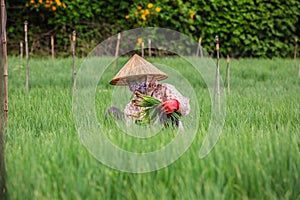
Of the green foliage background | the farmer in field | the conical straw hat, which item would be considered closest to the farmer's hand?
the farmer in field

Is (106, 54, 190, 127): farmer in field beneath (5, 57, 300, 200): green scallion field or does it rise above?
above

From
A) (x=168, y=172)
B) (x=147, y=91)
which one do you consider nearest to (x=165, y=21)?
(x=147, y=91)

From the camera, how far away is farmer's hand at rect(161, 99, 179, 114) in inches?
135

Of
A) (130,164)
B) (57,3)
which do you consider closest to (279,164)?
(130,164)

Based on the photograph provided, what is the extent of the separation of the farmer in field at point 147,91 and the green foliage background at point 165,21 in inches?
257

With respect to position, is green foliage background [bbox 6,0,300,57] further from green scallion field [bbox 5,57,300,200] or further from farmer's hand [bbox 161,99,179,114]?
green scallion field [bbox 5,57,300,200]

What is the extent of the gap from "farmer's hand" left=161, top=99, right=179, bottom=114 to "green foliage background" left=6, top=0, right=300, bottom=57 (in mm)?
6859

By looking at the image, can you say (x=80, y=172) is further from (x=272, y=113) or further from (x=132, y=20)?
(x=132, y=20)

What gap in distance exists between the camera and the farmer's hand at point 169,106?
3.43 m

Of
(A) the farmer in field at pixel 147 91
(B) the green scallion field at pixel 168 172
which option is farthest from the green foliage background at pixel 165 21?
(B) the green scallion field at pixel 168 172

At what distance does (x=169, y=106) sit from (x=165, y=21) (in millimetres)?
7489

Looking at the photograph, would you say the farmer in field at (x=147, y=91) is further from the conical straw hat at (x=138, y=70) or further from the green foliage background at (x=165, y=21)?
the green foliage background at (x=165, y=21)

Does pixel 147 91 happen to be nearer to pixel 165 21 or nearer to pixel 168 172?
pixel 168 172

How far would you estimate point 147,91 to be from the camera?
3.69 m
